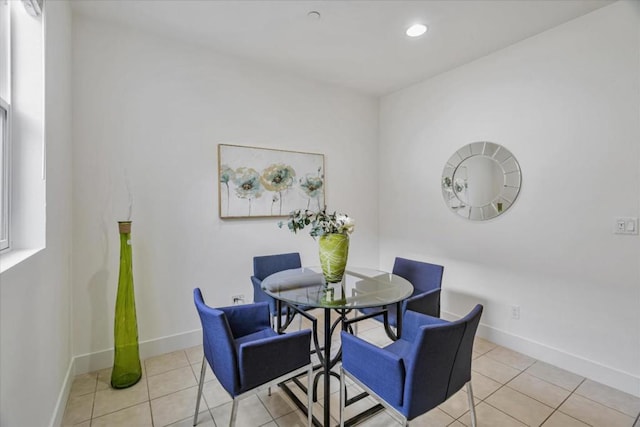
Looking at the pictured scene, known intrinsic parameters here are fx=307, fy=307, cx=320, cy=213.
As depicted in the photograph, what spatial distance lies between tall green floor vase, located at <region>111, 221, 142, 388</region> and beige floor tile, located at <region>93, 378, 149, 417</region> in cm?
5

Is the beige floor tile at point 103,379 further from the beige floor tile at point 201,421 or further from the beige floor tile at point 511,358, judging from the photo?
the beige floor tile at point 511,358

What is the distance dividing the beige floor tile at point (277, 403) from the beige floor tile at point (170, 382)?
0.60 metres

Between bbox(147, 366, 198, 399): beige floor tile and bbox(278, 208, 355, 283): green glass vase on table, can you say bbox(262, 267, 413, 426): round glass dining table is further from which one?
bbox(147, 366, 198, 399): beige floor tile

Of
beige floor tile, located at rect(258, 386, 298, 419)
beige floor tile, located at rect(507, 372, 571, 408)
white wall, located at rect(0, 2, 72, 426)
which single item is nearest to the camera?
white wall, located at rect(0, 2, 72, 426)

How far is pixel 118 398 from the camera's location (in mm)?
2131

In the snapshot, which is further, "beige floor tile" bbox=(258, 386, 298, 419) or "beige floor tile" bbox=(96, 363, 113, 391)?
"beige floor tile" bbox=(96, 363, 113, 391)

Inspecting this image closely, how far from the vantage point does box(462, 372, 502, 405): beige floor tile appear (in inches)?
86.1

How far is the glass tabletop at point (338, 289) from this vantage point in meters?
1.89

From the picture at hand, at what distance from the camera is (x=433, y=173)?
353cm

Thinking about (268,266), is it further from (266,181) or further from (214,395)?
(214,395)

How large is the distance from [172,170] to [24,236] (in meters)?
1.33

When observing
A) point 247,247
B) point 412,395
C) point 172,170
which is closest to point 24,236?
point 172,170

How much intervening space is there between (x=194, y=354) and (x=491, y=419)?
235 centimetres

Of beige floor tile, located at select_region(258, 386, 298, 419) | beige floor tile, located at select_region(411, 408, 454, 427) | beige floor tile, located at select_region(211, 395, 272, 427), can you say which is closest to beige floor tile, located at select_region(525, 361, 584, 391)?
beige floor tile, located at select_region(411, 408, 454, 427)
